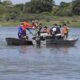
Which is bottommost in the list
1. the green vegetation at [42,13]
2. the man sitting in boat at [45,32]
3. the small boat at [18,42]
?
the green vegetation at [42,13]

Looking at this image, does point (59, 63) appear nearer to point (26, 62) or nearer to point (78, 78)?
point (26, 62)

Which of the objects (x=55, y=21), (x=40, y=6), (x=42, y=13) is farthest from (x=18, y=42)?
(x=40, y=6)

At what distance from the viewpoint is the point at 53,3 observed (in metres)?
136

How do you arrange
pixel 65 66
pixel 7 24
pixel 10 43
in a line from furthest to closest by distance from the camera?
1. pixel 7 24
2. pixel 10 43
3. pixel 65 66

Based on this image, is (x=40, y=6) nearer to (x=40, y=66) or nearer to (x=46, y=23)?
(x=46, y=23)

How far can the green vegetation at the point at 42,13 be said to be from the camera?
326ft

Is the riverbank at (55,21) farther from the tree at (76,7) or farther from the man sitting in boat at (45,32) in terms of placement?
the man sitting in boat at (45,32)

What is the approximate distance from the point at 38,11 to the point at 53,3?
1178cm

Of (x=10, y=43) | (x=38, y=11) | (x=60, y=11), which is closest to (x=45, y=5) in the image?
(x=38, y=11)

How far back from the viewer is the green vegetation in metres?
99.4

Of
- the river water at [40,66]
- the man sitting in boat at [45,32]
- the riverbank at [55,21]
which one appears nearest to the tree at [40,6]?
the riverbank at [55,21]

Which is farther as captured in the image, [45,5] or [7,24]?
[45,5]

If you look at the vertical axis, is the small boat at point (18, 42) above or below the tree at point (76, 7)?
above

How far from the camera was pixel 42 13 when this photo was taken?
11794cm
